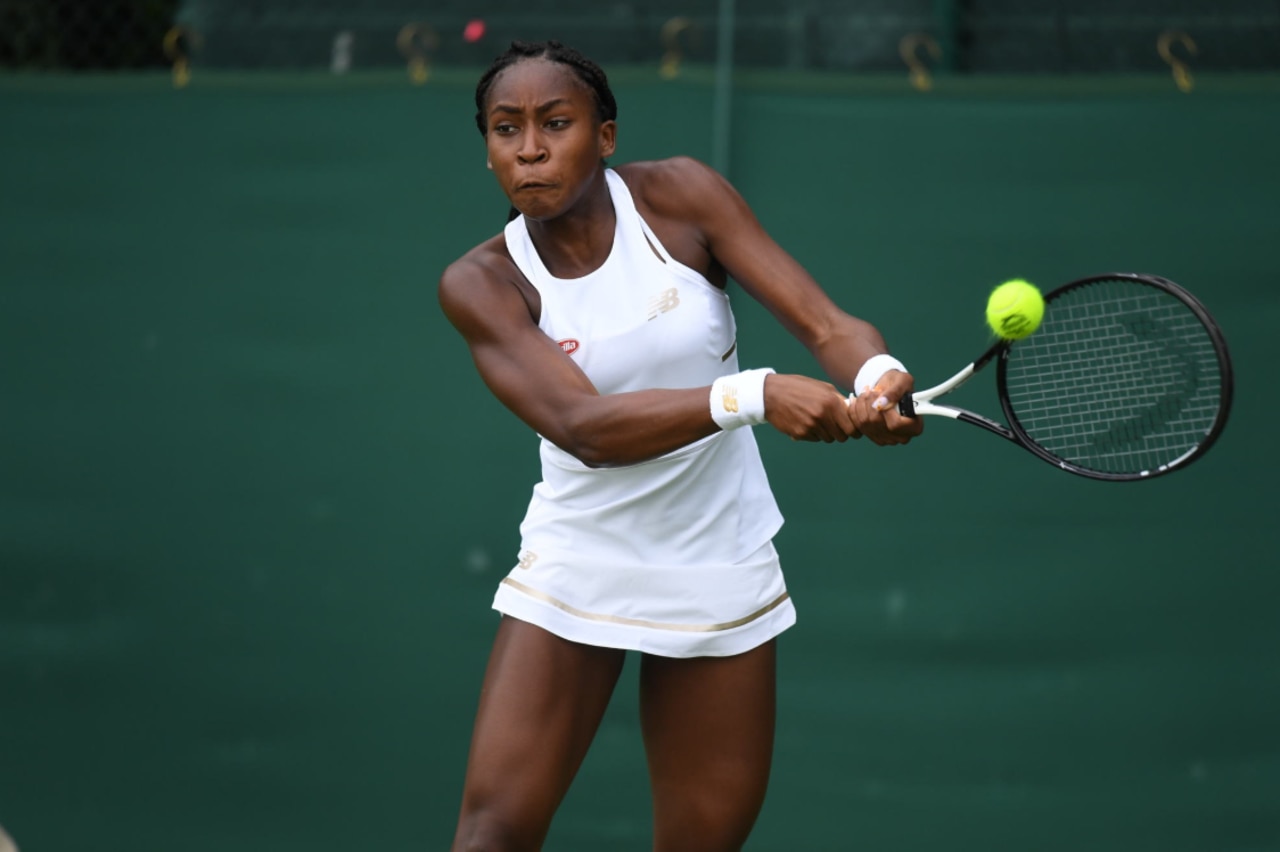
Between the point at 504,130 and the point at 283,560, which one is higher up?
the point at 504,130

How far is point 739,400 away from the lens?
2777 mm

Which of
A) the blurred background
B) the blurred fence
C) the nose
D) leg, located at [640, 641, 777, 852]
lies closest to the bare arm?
the nose

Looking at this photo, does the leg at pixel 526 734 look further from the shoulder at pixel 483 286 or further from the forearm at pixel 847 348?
the forearm at pixel 847 348

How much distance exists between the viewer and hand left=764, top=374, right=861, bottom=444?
2.71 meters

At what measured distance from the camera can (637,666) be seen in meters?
4.64

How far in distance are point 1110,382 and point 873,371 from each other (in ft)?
2.77

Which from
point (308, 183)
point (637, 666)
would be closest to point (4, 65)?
Result: point (308, 183)

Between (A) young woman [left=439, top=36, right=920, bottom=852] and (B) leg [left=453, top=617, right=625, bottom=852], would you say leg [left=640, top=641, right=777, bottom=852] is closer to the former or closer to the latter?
(A) young woman [left=439, top=36, right=920, bottom=852]

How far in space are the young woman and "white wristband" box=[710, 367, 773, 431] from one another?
0.15 meters

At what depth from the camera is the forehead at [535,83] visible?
298cm

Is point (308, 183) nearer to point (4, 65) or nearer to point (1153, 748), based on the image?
point (4, 65)

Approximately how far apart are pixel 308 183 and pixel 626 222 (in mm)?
1917

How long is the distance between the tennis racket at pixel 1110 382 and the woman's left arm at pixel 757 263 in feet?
0.66

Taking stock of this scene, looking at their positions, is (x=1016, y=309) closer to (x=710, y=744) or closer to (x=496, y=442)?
(x=710, y=744)
